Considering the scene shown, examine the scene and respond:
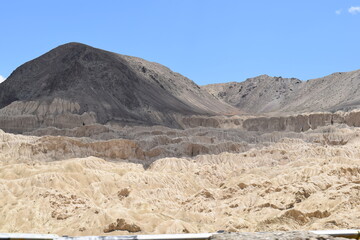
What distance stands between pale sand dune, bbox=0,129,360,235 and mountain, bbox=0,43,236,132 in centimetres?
3173

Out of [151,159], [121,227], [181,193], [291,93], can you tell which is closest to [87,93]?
[151,159]

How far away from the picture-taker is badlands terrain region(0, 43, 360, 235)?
31000 millimetres

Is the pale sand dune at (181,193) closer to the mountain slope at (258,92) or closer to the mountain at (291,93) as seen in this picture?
the mountain at (291,93)

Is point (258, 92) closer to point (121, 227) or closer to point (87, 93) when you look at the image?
point (87, 93)

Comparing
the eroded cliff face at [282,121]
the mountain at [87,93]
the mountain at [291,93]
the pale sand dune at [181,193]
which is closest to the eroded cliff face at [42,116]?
the mountain at [87,93]

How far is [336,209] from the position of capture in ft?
91.5

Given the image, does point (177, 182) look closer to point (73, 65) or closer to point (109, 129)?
point (109, 129)

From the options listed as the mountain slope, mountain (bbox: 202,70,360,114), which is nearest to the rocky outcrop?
mountain (bbox: 202,70,360,114)

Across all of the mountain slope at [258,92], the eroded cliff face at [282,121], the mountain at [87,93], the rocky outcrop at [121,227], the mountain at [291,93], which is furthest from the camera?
the mountain slope at [258,92]

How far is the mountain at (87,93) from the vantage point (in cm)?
9169

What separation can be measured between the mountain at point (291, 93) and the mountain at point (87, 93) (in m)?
19.9

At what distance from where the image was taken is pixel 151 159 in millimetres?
58656

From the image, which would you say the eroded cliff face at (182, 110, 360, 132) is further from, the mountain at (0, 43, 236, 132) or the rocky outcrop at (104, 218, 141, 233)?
the rocky outcrop at (104, 218, 141, 233)

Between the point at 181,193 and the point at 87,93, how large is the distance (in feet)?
196
